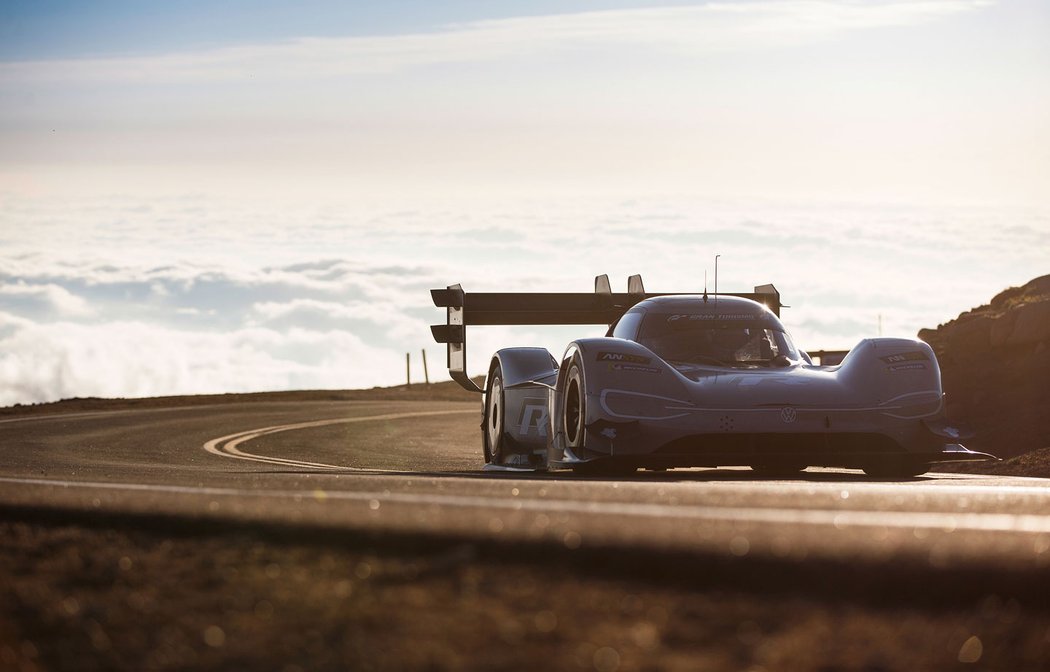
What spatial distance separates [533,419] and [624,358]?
2.68m

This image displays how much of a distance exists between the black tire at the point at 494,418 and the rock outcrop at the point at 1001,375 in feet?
41.9

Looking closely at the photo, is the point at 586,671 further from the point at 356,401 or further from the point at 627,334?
the point at 356,401

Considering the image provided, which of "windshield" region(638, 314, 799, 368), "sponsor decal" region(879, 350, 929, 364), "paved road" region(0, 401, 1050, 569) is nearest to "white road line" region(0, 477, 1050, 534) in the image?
"paved road" region(0, 401, 1050, 569)

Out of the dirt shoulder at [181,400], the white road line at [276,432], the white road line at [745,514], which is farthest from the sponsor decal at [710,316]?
the dirt shoulder at [181,400]

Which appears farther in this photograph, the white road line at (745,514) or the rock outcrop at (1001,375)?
the rock outcrop at (1001,375)

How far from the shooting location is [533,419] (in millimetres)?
14109

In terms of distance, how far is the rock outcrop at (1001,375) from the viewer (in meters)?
25.5

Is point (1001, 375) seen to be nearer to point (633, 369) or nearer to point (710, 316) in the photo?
point (710, 316)

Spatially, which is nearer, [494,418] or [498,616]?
[498,616]

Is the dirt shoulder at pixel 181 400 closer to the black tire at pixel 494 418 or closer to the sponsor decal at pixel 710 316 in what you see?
the black tire at pixel 494 418

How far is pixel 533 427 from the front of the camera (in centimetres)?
1412

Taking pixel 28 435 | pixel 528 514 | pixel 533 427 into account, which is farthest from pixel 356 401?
pixel 528 514

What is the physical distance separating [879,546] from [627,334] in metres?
10.4

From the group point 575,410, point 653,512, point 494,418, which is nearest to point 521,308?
point 494,418
